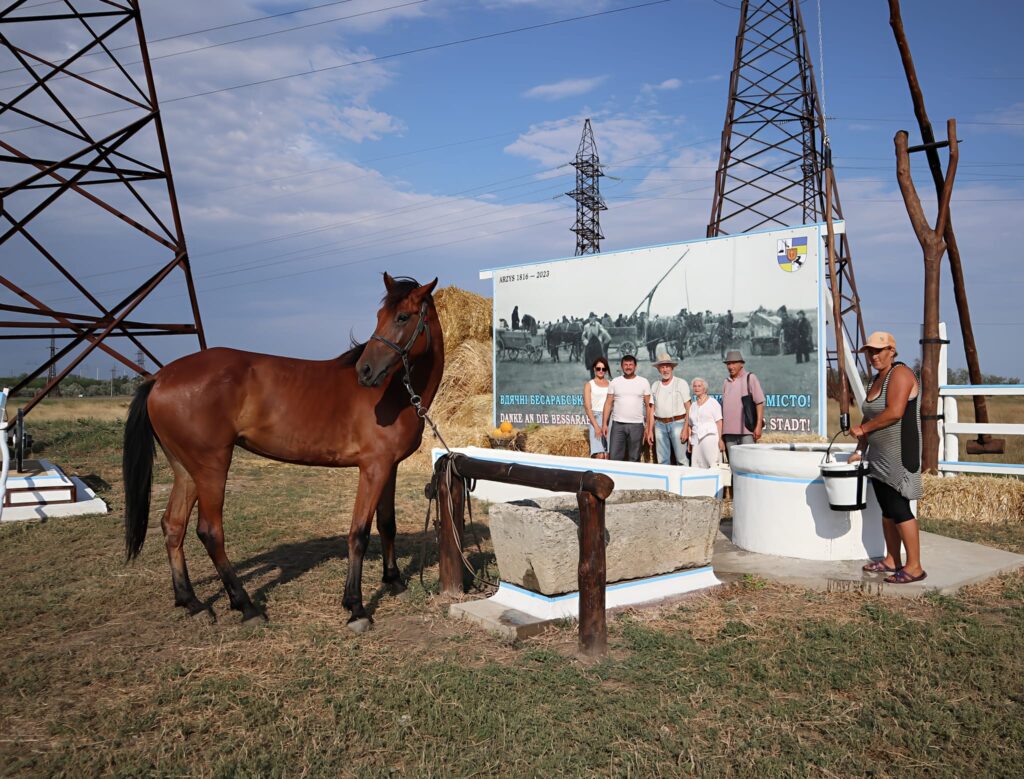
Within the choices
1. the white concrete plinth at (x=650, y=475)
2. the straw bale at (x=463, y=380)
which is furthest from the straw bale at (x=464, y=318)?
the white concrete plinth at (x=650, y=475)

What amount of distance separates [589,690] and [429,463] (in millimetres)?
10196

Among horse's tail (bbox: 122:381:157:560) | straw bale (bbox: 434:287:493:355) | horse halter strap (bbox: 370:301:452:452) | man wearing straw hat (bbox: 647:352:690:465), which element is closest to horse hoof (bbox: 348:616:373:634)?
horse halter strap (bbox: 370:301:452:452)

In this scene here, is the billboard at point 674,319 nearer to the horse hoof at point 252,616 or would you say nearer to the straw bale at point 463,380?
the straw bale at point 463,380

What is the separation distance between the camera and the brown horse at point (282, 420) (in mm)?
4508

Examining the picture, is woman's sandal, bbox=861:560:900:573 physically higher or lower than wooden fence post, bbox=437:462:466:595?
lower

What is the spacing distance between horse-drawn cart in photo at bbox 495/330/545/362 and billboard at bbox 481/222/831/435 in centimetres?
2

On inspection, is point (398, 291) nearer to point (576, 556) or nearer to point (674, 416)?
Result: point (576, 556)

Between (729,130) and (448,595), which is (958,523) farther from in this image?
(729,130)

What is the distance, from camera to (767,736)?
2.81 metres

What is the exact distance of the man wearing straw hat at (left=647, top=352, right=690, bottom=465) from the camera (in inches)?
303

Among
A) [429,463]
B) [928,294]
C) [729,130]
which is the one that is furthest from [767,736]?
[729,130]

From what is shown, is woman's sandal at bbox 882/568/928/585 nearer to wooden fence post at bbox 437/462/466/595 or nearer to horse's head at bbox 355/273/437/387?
wooden fence post at bbox 437/462/466/595

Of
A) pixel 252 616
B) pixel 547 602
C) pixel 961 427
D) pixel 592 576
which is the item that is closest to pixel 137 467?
pixel 252 616

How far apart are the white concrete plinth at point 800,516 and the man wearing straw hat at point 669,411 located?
1.89 meters
